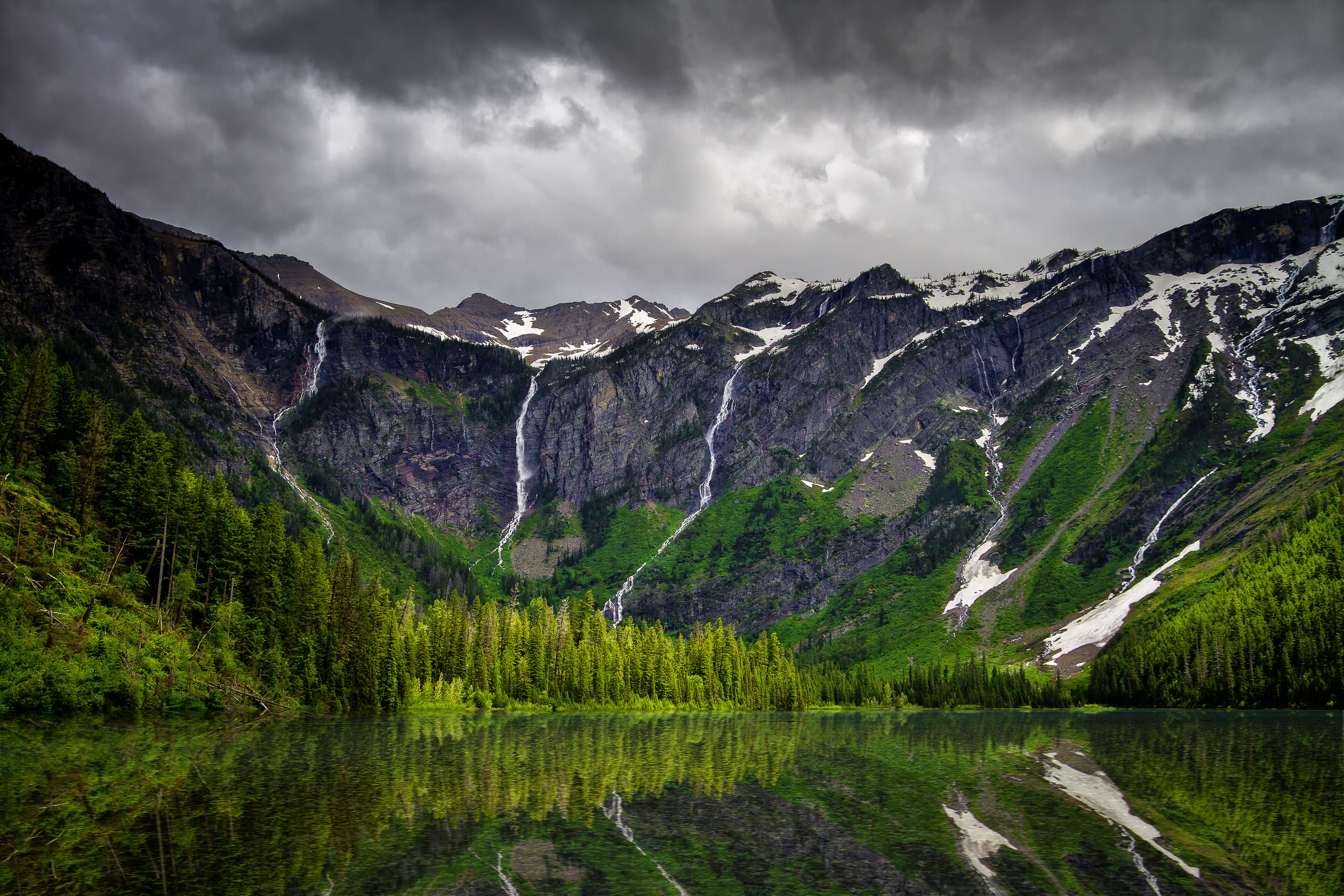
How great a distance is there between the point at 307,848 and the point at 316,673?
2928 inches

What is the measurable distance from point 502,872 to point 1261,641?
547 ft

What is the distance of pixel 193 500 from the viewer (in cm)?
8619

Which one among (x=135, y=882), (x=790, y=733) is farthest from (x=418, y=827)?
(x=790, y=733)

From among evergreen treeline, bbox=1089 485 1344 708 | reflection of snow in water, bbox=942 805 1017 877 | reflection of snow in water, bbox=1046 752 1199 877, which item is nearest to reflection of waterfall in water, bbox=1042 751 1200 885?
reflection of snow in water, bbox=1046 752 1199 877

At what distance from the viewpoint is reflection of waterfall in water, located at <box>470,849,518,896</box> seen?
2153 cm

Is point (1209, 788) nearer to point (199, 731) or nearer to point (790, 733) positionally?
point (790, 733)

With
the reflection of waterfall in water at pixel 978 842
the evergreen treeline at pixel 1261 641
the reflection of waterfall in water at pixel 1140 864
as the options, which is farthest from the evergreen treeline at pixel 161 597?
the evergreen treeline at pixel 1261 641

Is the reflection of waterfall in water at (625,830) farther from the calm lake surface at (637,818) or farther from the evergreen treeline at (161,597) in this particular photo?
the evergreen treeline at (161,597)

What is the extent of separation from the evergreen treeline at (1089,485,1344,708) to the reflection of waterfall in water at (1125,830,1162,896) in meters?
138

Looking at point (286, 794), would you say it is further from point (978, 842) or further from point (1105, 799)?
point (1105, 799)

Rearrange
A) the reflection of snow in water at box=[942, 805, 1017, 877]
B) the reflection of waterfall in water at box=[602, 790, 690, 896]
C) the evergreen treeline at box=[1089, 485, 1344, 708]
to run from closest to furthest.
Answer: the reflection of waterfall in water at box=[602, 790, 690, 896] → the reflection of snow in water at box=[942, 805, 1017, 877] → the evergreen treeline at box=[1089, 485, 1344, 708]

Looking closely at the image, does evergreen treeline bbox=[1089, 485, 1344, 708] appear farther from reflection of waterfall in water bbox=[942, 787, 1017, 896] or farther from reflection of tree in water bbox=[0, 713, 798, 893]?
reflection of waterfall in water bbox=[942, 787, 1017, 896]

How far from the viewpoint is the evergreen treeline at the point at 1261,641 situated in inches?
5276

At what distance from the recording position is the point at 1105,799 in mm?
38656
